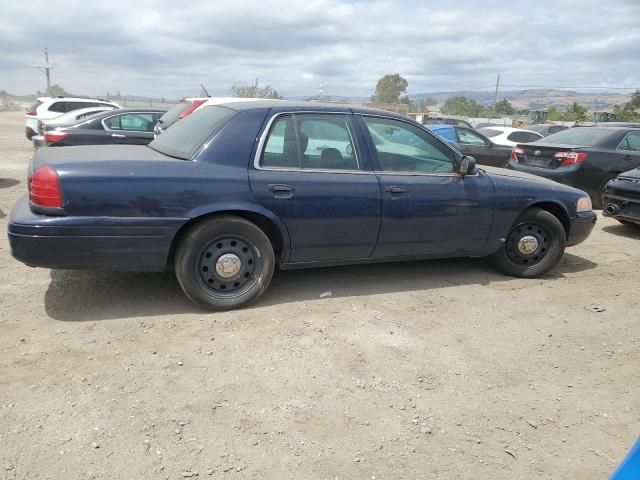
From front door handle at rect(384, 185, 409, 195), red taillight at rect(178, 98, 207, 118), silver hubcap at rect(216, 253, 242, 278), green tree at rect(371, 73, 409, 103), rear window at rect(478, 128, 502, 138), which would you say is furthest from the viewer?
green tree at rect(371, 73, 409, 103)

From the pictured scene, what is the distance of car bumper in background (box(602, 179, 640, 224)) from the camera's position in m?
7.06

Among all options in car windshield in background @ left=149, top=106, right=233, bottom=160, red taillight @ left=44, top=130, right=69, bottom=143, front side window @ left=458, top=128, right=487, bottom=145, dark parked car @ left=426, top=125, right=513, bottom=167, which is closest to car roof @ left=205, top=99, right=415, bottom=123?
car windshield in background @ left=149, top=106, right=233, bottom=160

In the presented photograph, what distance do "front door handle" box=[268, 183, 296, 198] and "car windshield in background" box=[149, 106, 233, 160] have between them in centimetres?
65

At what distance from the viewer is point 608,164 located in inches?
338

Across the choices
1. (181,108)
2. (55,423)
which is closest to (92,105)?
(181,108)

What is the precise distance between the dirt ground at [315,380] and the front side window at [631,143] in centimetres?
491

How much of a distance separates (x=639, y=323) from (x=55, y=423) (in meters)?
4.35

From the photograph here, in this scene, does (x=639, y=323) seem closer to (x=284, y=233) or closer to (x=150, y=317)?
(x=284, y=233)

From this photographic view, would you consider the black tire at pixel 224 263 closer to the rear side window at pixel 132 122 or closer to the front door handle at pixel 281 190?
the front door handle at pixel 281 190

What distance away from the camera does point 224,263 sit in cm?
402

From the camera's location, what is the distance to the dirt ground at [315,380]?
2.58m

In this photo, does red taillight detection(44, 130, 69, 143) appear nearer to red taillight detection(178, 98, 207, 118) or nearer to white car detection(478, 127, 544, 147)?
red taillight detection(178, 98, 207, 118)

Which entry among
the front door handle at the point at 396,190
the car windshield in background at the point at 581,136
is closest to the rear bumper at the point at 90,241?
the front door handle at the point at 396,190

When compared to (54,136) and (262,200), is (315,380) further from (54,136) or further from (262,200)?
(54,136)
